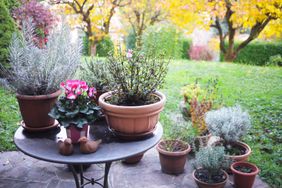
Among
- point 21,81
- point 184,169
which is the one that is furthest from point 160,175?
point 21,81

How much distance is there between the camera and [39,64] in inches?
70.6

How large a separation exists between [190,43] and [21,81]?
1128 centimetres

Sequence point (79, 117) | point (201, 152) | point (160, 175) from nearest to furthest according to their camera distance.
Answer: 1. point (79, 117)
2. point (201, 152)
3. point (160, 175)

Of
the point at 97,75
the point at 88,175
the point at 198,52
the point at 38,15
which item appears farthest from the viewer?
the point at 198,52

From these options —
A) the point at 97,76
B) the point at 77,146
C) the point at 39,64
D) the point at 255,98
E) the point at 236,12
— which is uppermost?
the point at 236,12

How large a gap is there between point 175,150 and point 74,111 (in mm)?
1405

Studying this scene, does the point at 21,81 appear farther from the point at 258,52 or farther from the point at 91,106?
the point at 258,52

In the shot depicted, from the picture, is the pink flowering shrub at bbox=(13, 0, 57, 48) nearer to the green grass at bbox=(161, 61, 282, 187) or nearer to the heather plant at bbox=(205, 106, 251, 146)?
the green grass at bbox=(161, 61, 282, 187)

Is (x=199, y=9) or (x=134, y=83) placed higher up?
(x=199, y=9)

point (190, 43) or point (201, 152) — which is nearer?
point (201, 152)

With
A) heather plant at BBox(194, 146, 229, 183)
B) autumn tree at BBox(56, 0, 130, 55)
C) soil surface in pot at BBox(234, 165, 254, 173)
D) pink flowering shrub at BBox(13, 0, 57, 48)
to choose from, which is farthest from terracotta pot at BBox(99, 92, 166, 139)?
autumn tree at BBox(56, 0, 130, 55)

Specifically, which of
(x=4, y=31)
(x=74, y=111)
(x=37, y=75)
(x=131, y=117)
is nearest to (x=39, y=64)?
(x=37, y=75)

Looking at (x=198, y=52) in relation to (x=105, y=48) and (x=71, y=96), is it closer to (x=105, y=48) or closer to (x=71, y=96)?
(x=105, y=48)

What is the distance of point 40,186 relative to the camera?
97.8 inches
